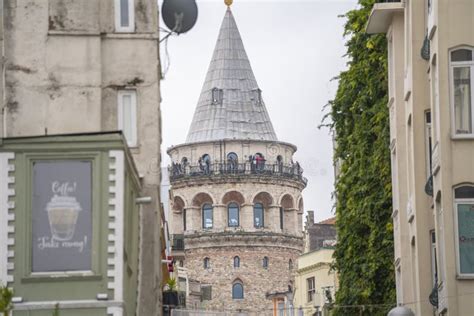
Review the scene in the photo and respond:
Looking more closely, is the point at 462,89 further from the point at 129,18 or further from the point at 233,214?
the point at 233,214

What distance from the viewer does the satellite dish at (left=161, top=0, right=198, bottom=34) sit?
32.2 metres

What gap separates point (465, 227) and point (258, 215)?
130 metres

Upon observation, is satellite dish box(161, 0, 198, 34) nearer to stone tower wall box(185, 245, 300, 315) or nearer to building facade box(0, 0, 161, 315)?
building facade box(0, 0, 161, 315)

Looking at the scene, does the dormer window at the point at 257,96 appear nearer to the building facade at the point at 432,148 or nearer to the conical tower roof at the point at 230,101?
the conical tower roof at the point at 230,101

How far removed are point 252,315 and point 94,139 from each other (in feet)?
418

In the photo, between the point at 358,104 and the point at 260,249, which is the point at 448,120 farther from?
the point at 260,249

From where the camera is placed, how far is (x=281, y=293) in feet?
517

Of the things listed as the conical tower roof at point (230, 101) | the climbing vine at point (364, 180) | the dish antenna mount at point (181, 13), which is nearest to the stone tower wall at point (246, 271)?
the conical tower roof at point (230, 101)

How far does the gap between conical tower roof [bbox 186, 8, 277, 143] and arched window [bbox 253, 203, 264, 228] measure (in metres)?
5.92

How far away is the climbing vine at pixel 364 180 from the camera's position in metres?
48.0

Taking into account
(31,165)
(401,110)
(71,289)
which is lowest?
(71,289)

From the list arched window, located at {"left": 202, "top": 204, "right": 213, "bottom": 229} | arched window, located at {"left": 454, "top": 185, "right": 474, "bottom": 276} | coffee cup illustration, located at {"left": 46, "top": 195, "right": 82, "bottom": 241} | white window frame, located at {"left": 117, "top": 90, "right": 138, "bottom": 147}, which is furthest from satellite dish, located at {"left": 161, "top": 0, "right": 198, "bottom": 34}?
arched window, located at {"left": 202, "top": 204, "right": 213, "bottom": 229}

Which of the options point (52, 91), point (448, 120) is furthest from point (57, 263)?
point (448, 120)

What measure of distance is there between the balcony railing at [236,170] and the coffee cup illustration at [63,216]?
427 ft
